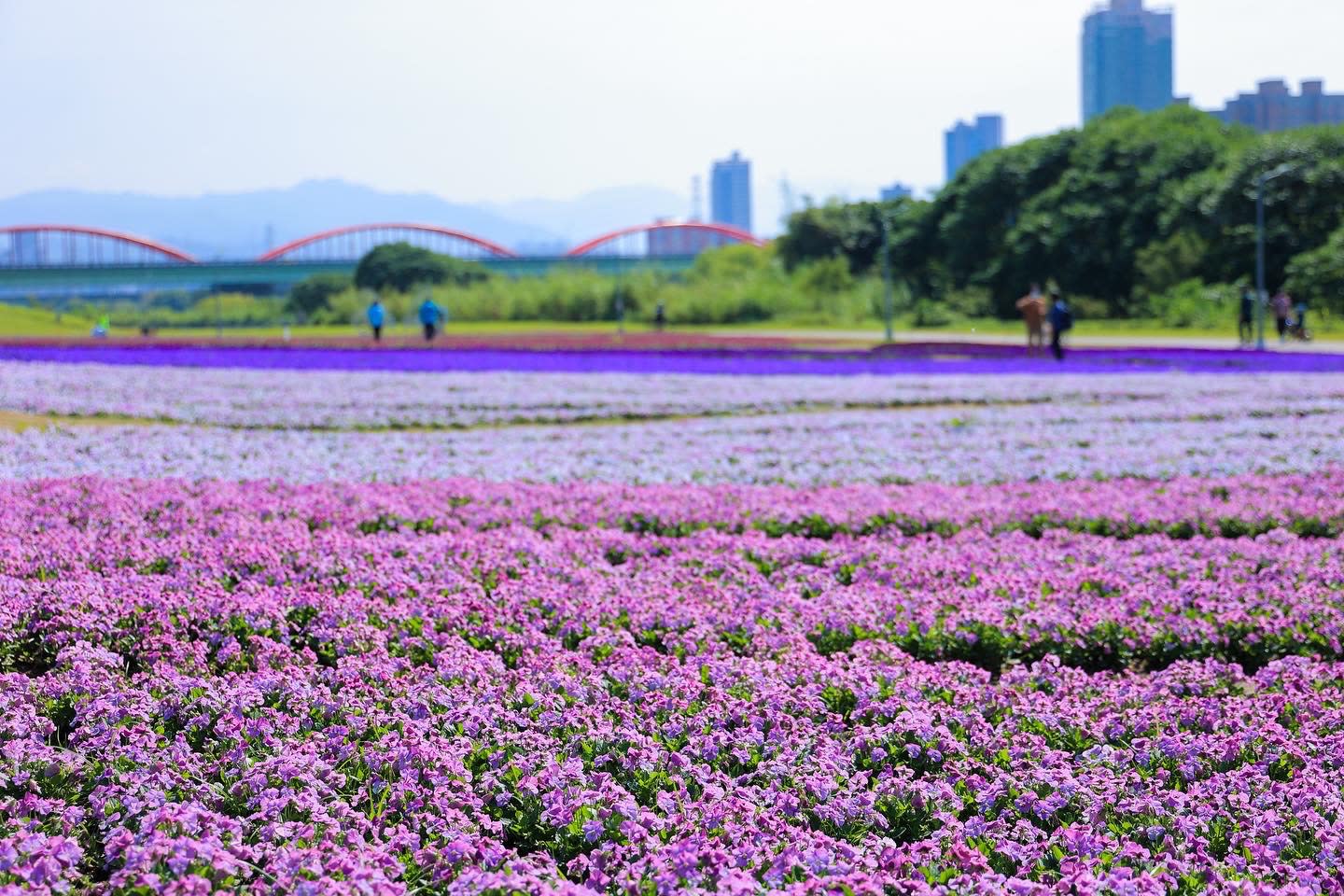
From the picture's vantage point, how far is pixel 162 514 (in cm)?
945

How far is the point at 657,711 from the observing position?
541 cm

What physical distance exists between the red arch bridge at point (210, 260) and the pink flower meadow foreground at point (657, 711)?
270 ft

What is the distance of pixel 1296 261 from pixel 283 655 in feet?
181

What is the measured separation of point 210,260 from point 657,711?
107684 millimetres

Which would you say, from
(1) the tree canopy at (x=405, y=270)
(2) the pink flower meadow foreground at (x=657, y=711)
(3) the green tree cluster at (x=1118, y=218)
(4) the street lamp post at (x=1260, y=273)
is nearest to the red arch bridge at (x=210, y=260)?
(1) the tree canopy at (x=405, y=270)

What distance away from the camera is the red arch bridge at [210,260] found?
9288cm

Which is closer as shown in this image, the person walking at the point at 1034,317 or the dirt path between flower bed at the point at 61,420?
the dirt path between flower bed at the point at 61,420

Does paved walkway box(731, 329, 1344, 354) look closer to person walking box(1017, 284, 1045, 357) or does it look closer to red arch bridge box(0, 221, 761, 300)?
person walking box(1017, 284, 1045, 357)

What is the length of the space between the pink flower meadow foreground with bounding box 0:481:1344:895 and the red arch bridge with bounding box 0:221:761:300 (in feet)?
270

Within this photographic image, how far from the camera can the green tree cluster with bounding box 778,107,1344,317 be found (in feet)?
189

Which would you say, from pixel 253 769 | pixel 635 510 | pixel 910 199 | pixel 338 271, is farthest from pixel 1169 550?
pixel 338 271

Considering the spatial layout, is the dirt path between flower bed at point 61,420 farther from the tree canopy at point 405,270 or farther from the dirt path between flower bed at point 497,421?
the tree canopy at point 405,270

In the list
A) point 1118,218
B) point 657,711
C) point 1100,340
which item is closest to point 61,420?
point 657,711

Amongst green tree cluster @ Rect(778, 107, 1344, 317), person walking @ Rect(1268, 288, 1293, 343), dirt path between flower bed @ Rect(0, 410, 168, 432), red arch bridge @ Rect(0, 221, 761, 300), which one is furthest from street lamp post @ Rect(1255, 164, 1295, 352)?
red arch bridge @ Rect(0, 221, 761, 300)
